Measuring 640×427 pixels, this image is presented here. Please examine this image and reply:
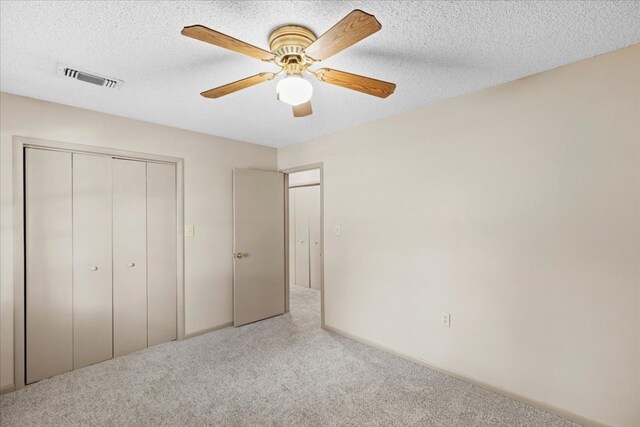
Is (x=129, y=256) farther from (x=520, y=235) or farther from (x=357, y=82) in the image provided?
(x=520, y=235)

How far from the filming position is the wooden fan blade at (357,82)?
166cm

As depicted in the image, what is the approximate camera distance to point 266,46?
178 centimetres

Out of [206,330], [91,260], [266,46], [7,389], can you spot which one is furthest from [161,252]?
[266,46]

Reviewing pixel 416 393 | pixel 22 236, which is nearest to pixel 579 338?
pixel 416 393

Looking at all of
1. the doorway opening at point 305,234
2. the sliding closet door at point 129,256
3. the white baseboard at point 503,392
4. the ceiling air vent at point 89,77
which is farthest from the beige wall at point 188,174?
the white baseboard at point 503,392

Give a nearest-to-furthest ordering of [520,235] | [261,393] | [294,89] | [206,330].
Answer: [294,89] < [520,235] < [261,393] < [206,330]

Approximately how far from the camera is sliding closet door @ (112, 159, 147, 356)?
9.59 feet

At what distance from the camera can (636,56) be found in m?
1.74

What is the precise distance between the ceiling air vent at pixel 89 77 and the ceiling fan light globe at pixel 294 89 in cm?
141

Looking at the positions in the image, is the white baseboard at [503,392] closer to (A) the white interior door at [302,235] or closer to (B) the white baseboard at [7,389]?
Answer: (A) the white interior door at [302,235]

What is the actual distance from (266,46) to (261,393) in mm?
2403

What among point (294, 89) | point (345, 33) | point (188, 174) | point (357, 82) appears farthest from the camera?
point (188, 174)

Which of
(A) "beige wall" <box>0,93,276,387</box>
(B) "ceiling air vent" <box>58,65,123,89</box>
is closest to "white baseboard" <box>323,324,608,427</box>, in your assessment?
(A) "beige wall" <box>0,93,276,387</box>

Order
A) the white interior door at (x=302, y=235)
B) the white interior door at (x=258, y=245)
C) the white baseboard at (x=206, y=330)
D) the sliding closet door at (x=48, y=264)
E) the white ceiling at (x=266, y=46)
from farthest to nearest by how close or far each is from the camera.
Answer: the white interior door at (x=302, y=235) < the white interior door at (x=258, y=245) < the white baseboard at (x=206, y=330) < the sliding closet door at (x=48, y=264) < the white ceiling at (x=266, y=46)
